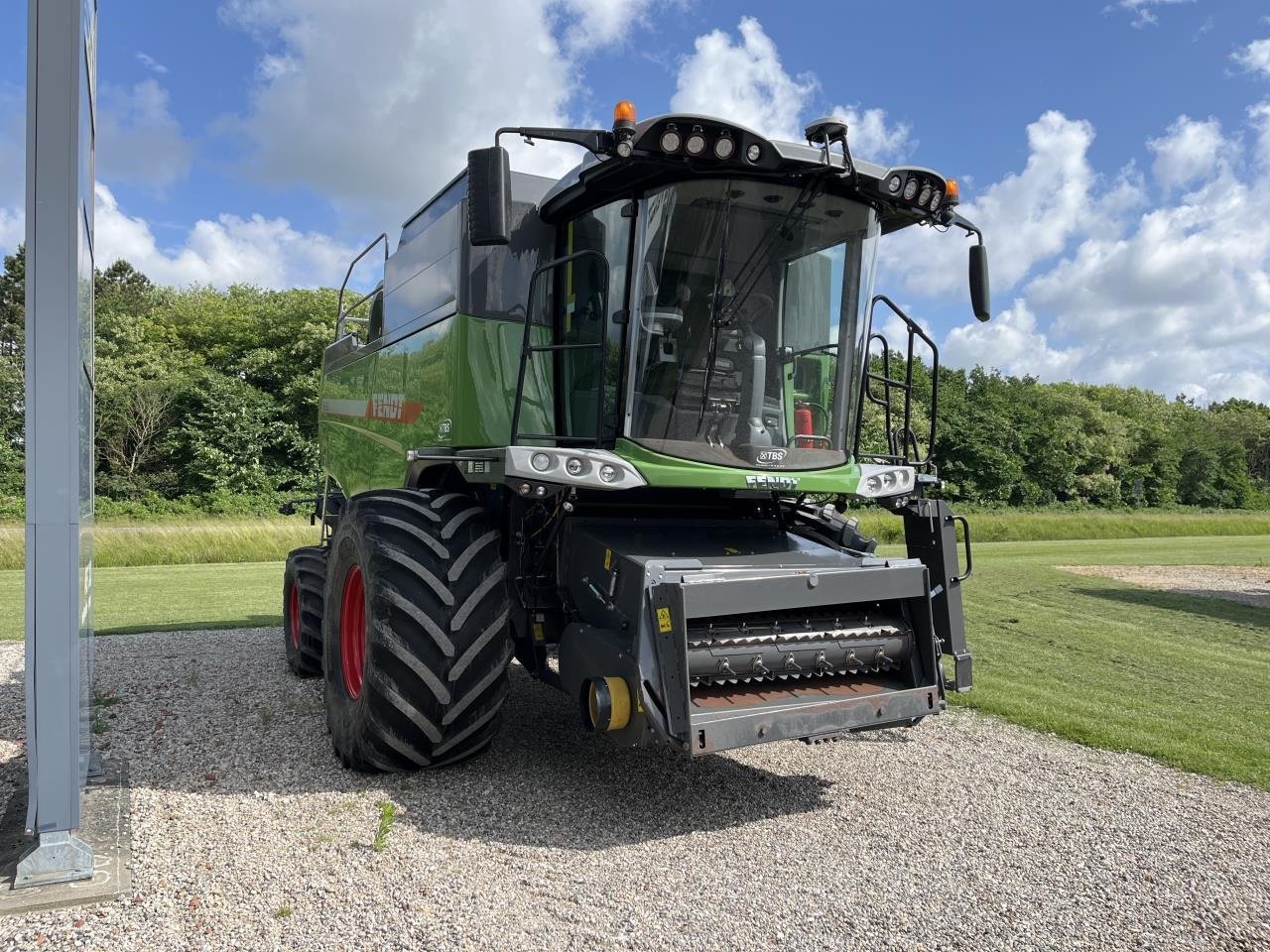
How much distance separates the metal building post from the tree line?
17.3 metres

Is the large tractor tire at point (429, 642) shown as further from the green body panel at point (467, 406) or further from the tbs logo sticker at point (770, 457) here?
the tbs logo sticker at point (770, 457)

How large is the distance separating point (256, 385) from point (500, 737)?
1347 inches

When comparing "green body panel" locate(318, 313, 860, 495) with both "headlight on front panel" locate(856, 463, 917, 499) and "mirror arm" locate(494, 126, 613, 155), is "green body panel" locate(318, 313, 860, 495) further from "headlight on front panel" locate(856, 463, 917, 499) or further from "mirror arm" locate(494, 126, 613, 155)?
"mirror arm" locate(494, 126, 613, 155)

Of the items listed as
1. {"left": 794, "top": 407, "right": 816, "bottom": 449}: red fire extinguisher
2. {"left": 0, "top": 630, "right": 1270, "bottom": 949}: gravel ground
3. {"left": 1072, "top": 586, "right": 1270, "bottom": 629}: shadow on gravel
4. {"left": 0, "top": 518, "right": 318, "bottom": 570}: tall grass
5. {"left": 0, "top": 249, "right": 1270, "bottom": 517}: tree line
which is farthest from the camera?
{"left": 0, "top": 249, "right": 1270, "bottom": 517}: tree line

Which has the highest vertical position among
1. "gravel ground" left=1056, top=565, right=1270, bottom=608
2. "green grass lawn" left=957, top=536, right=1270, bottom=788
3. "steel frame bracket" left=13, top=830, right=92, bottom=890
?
"steel frame bracket" left=13, top=830, right=92, bottom=890

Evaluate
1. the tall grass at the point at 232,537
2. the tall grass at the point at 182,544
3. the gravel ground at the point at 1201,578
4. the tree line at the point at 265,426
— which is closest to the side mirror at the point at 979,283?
the gravel ground at the point at 1201,578

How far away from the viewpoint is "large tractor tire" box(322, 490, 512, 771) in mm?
4180

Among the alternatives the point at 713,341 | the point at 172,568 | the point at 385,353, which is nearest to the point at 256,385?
the point at 172,568

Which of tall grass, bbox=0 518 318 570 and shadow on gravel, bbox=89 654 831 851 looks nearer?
shadow on gravel, bbox=89 654 831 851

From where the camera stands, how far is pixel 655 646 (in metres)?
3.85

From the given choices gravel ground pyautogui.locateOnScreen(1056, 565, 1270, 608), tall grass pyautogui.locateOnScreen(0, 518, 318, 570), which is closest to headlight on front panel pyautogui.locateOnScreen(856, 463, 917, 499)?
gravel ground pyautogui.locateOnScreen(1056, 565, 1270, 608)

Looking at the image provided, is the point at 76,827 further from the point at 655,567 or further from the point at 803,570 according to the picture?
the point at 803,570

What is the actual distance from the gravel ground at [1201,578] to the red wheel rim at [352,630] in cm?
1264

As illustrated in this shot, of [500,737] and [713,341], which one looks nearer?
[713,341]
